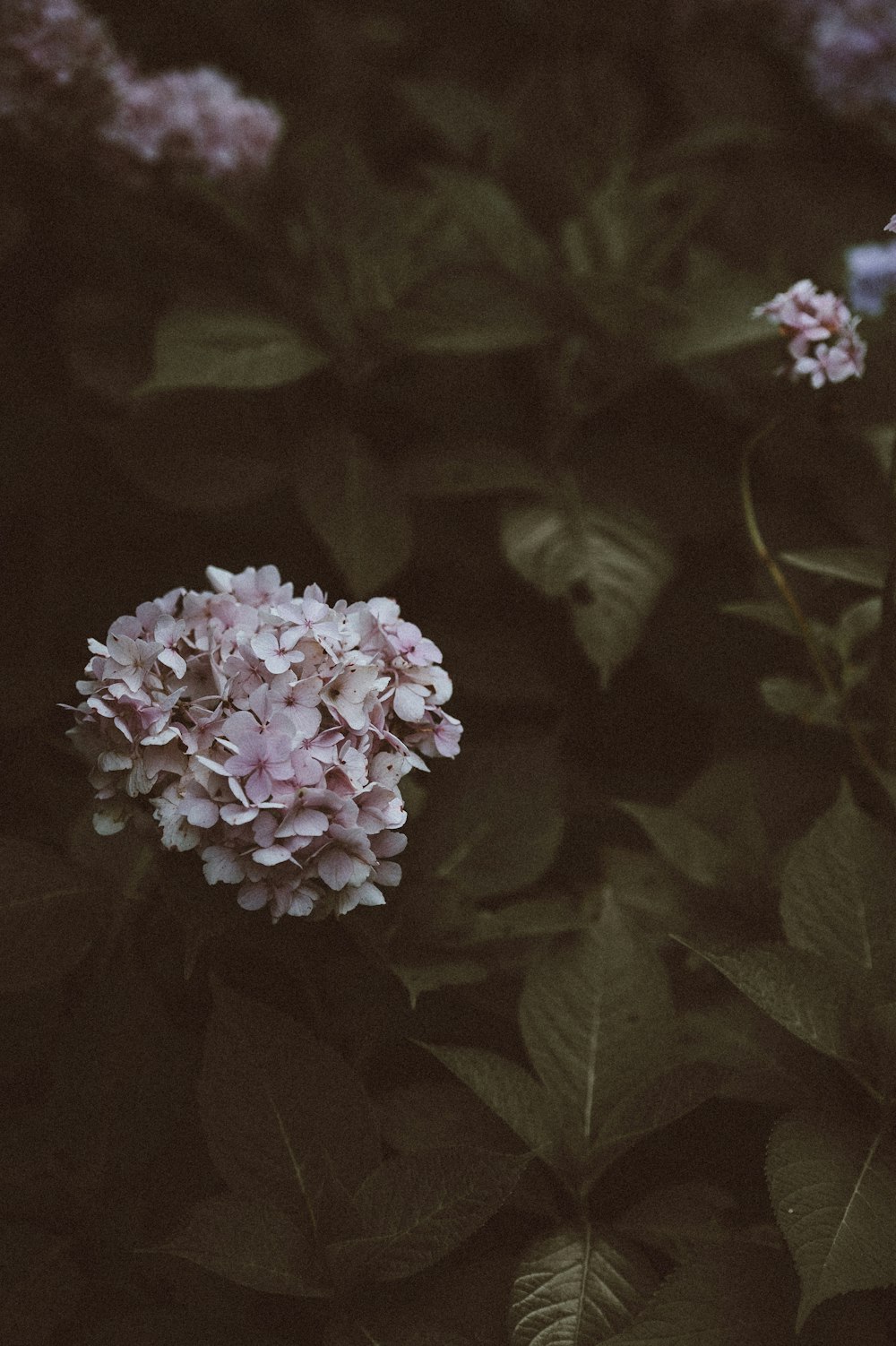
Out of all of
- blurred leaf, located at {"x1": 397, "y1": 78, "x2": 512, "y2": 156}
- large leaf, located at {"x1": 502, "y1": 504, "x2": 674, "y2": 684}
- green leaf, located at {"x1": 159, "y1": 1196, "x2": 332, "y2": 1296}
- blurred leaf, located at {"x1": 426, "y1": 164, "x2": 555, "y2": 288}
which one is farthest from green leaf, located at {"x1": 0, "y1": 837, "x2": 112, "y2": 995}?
blurred leaf, located at {"x1": 397, "y1": 78, "x2": 512, "y2": 156}

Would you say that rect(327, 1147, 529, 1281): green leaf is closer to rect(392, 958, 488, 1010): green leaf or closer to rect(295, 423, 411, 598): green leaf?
rect(392, 958, 488, 1010): green leaf

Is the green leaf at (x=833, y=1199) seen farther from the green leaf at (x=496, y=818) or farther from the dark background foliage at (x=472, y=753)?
the green leaf at (x=496, y=818)

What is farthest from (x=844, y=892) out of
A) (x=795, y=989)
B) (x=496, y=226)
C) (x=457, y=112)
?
(x=457, y=112)

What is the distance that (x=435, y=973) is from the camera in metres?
1.16

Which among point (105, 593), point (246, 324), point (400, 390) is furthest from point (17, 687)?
point (400, 390)

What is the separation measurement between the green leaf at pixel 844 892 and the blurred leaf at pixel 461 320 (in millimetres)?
915

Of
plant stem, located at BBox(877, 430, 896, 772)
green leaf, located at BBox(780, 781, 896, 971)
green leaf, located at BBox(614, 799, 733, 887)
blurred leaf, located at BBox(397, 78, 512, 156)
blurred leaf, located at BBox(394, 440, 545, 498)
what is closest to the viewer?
green leaf, located at BBox(780, 781, 896, 971)

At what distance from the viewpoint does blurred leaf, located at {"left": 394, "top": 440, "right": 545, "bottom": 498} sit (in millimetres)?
1784

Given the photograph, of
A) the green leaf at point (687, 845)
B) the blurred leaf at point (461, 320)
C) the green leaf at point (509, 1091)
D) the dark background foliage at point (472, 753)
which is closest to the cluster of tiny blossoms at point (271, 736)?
the dark background foliage at point (472, 753)

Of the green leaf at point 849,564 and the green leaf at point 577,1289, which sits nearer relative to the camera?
the green leaf at point 577,1289

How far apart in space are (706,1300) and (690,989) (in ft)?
1.45

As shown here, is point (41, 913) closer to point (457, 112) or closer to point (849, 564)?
point (849, 564)

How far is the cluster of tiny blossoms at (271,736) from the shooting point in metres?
1.00

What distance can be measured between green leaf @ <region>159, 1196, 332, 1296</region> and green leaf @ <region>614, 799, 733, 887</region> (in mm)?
612
